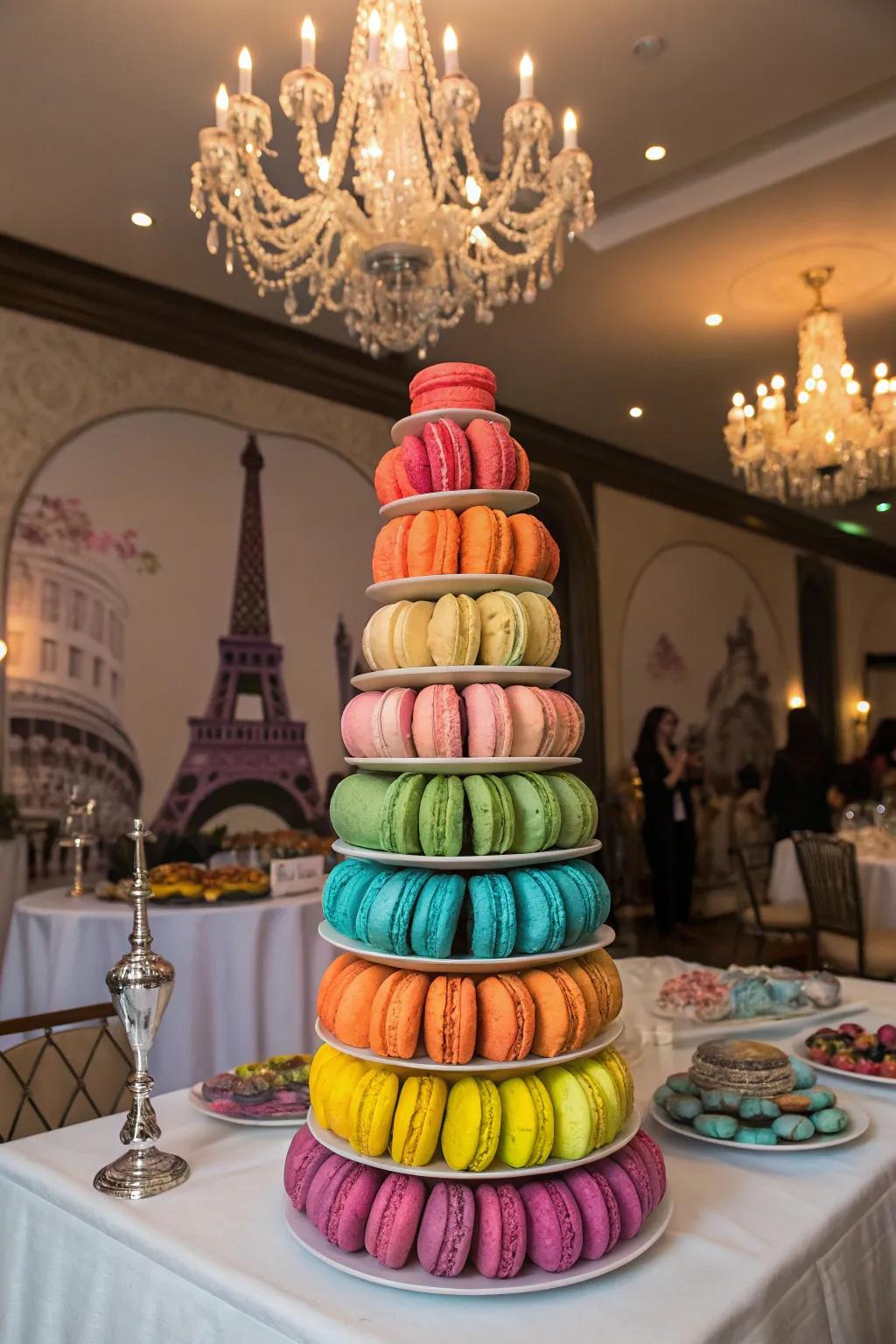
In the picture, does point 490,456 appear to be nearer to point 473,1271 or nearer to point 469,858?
point 469,858

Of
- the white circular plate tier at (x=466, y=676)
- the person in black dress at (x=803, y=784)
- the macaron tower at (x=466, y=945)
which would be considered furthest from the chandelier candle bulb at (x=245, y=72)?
the person in black dress at (x=803, y=784)

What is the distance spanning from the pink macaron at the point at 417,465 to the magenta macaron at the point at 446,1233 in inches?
33.1

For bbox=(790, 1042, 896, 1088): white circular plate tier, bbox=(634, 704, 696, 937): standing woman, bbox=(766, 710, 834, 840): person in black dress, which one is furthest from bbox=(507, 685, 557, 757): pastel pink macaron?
bbox=(634, 704, 696, 937): standing woman

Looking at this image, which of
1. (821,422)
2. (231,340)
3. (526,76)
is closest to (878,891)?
(821,422)

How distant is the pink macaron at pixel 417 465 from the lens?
1.36 m

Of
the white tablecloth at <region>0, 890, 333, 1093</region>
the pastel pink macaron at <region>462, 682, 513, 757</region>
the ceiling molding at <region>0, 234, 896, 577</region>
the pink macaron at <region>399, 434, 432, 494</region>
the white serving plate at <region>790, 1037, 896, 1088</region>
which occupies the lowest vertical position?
the white tablecloth at <region>0, 890, 333, 1093</region>

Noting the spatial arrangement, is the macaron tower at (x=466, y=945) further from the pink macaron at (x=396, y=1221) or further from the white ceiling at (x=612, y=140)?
the white ceiling at (x=612, y=140)

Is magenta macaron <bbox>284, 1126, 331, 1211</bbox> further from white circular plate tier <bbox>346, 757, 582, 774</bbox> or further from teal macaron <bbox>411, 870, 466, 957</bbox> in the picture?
white circular plate tier <bbox>346, 757, 582, 774</bbox>

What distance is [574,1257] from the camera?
3.66 feet

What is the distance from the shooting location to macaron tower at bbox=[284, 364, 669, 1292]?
1145 millimetres

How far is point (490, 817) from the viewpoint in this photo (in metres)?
1.21

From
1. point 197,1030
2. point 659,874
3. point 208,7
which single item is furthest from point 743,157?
point 659,874

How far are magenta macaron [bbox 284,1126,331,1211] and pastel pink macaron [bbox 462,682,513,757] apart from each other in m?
0.53

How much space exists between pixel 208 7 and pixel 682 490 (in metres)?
6.80
